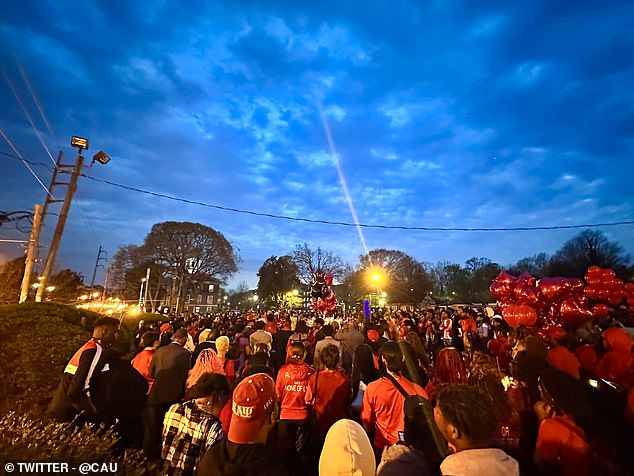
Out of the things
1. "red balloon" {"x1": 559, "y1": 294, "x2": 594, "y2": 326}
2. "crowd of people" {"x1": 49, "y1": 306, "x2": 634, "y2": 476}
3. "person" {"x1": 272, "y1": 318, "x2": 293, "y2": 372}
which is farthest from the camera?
"person" {"x1": 272, "y1": 318, "x2": 293, "y2": 372}

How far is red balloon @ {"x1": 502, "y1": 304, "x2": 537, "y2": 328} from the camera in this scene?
5.62 meters

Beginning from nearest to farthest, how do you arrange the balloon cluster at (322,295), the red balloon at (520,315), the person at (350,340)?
the red balloon at (520,315) < the person at (350,340) < the balloon cluster at (322,295)

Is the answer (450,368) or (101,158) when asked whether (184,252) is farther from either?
(450,368)

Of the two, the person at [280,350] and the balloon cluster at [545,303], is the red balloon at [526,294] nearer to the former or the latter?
the balloon cluster at [545,303]

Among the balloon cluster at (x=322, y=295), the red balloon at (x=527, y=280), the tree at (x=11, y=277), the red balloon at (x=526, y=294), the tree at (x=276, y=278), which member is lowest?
the red balloon at (x=526, y=294)

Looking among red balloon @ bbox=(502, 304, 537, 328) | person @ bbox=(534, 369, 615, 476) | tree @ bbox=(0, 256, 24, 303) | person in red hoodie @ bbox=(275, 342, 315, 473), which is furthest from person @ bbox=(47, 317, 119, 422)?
tree @ bbox=(0, 256, 24, 303)

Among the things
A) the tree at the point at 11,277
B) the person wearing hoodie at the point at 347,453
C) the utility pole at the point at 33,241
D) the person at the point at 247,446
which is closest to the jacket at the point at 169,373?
the person at the point at 247,446

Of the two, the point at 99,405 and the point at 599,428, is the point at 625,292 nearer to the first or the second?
the point at 599,428

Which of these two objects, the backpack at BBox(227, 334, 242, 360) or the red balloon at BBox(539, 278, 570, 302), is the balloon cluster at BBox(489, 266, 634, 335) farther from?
the backpack at BBox(227, 334, 242, 360)

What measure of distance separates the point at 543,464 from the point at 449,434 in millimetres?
809

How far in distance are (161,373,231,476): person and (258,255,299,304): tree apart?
52143 mm

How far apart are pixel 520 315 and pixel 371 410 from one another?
3.97 metres

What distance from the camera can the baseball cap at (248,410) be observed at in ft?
6.34

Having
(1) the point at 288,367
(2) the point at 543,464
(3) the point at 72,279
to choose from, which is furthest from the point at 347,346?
(3) the point at 72,279
